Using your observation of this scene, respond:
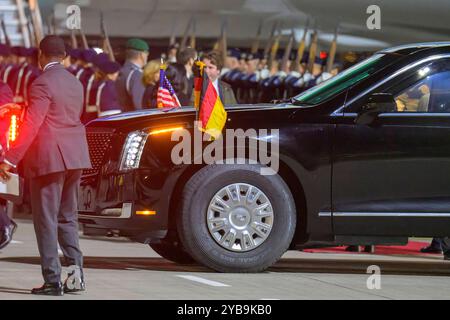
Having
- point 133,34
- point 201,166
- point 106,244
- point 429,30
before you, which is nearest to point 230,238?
point 201,166

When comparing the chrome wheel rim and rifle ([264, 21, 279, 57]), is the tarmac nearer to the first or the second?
the chrome wheel rim

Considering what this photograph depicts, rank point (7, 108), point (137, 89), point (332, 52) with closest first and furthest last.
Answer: point (7, 108) < point (137, 89) < point (332, 52)

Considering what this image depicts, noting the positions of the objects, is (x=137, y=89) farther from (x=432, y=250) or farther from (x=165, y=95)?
(x=432, y=250)

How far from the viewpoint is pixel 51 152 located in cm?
1088

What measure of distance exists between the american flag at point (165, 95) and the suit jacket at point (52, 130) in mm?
5350

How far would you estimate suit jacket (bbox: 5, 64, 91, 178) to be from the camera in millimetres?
10797

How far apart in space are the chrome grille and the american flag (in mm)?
3159

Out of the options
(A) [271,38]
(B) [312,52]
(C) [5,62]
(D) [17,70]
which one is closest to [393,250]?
(D) [17,70]

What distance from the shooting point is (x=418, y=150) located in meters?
12.6

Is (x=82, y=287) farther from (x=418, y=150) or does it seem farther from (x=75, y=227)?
(x=418, y=150)

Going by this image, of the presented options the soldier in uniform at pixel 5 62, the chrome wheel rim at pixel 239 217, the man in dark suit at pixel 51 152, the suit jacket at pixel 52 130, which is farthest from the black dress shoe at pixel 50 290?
the soldier in uniform at pixel 5 62

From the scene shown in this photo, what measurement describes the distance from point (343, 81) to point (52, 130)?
299cm

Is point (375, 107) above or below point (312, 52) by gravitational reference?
below

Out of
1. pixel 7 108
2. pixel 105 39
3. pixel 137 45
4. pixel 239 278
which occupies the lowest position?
pixel 239 278
